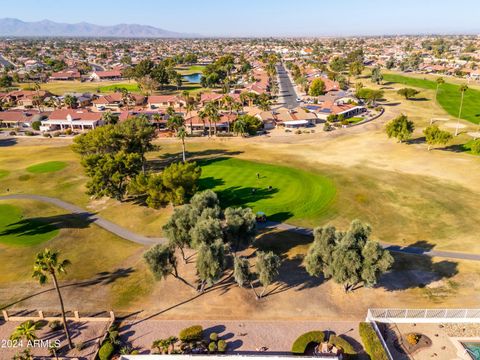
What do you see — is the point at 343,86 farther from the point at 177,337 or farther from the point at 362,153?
the point at 177,337

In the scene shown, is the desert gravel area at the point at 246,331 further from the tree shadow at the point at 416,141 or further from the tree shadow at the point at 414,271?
the tree shadow at the point at 416,141

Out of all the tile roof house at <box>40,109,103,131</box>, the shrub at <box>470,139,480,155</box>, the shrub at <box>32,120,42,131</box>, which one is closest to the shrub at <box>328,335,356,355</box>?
the shrub at <box>470,139,480,155</box>

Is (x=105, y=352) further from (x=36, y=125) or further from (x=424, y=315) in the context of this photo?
(x=36, y=125)

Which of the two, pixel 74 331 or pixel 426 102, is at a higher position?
pixel 426 102

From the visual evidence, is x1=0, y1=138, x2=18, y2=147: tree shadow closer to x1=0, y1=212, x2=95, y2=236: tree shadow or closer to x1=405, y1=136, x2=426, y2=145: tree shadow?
x1=0, y1=212, x2=95, y2=236: tree shadow

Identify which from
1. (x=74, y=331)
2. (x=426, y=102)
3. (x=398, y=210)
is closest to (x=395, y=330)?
(x=398, y=210)

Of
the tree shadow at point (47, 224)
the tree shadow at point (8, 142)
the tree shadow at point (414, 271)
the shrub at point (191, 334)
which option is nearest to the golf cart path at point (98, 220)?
the tree shadow at point (47, 224)
